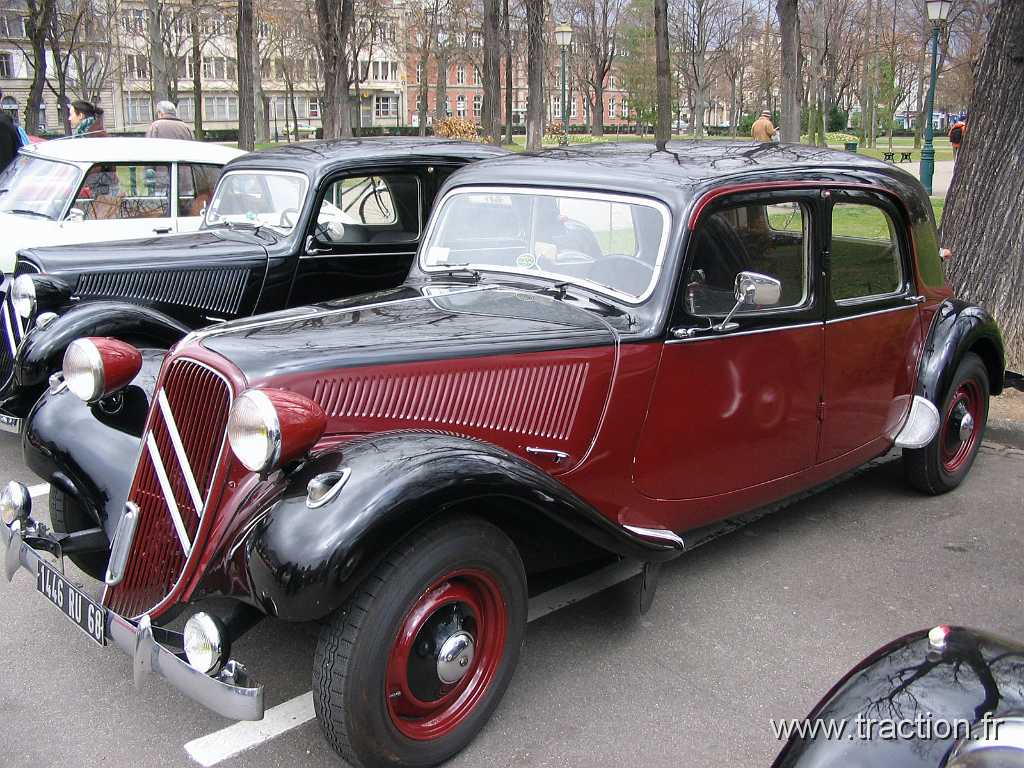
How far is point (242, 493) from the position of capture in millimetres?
2684

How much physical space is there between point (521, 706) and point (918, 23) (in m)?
39.1

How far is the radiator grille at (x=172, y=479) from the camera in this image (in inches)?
110

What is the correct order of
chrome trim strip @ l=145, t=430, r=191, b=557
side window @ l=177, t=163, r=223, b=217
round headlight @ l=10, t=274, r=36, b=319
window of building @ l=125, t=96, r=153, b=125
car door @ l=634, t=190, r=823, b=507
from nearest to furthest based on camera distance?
chrome trim strip @ l=145, t=430, r=191, b=557
car door @ l=634, t=190, r=823, b=507
round headlight @ l=10, t=274, r=36, b=319
side window @ l=177, t=163, r=223, b=217
window of building @ l=125, t=96, r=153, b=125

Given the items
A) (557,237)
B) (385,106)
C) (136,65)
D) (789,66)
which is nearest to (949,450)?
(557,237)

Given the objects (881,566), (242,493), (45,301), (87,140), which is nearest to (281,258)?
(45,301)

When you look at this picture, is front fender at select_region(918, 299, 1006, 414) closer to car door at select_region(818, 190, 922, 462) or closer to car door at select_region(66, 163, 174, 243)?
car door at select_region(818, 190, 922, 462)

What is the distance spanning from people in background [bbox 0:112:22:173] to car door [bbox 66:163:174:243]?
215 centimetres

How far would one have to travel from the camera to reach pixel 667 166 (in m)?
3.78

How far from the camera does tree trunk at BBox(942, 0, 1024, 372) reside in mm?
6344

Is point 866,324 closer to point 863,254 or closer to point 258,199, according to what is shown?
point 863,254

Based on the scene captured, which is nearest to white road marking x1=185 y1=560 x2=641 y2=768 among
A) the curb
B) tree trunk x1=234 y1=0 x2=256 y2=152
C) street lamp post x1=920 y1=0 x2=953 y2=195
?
the curb

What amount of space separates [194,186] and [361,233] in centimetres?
255

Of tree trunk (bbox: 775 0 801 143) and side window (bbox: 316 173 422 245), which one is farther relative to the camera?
tree trunk (bbox: 775 0 801 143)

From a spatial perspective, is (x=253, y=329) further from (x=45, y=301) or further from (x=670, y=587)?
(x=45, y=301)
